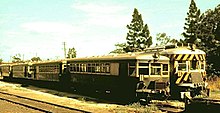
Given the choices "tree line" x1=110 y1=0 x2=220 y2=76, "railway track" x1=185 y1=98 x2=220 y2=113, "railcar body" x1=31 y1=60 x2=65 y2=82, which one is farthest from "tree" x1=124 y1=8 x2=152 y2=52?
"railway track" x1=185 y1=98 x2=220 y2=113

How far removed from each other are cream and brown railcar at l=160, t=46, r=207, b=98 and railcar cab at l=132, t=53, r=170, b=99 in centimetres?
45

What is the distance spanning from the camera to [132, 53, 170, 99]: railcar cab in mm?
15992

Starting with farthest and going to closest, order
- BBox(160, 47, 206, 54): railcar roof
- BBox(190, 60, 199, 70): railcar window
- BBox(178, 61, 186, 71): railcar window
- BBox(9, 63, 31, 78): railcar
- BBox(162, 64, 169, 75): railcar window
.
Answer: BBox(9, 63, 31, 78): railcar
BBox(190, 60, 199, 70): railcar window
BBox(178, 61, 186, 71): railcar window
BBox(160, 47, 206, 54): railcar roof
BBox(162, 64, 169, 75): railcar window

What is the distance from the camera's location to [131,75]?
16781mm

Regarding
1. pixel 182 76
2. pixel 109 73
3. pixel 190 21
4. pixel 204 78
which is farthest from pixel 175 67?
pixel 190 21

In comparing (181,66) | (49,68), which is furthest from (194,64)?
(49,68)

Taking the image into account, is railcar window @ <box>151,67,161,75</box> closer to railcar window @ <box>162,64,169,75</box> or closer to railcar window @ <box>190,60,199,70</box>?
railcar window @ <box>162,64,169,75</box>

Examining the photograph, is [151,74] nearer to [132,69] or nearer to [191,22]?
[132,69]

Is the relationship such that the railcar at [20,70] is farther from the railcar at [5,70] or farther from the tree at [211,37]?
the tree at [211,37]

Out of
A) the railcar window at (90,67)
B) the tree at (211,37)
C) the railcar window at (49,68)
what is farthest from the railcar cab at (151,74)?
the tree at (211,37)

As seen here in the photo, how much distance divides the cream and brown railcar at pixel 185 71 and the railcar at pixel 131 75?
45 cm

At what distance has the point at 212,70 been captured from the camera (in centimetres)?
3136

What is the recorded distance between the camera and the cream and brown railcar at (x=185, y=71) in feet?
54.7

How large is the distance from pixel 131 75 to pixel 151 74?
3.33 ft
